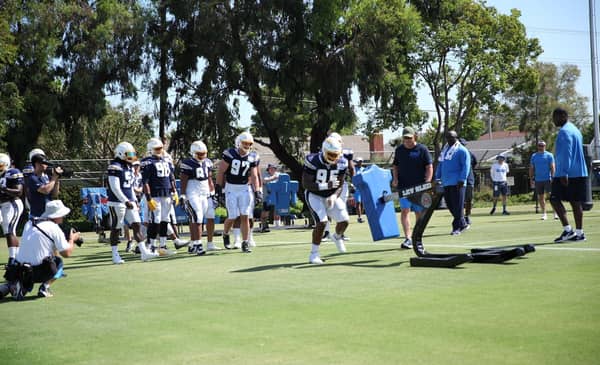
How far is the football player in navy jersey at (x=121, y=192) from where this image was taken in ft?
44.9

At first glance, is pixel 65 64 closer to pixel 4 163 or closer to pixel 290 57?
pixel 290 57

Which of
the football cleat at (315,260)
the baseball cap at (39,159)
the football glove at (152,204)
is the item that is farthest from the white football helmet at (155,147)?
the football cleat at (315,260)

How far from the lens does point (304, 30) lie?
29828 mm

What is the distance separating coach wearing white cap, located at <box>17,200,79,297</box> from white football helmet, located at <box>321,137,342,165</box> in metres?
4.43

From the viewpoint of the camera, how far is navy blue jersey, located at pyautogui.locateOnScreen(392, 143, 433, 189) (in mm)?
13508

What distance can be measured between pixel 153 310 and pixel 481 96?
41480 mm

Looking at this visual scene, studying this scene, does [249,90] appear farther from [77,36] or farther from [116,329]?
[116,329]

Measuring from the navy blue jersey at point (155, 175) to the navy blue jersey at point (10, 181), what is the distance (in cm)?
292

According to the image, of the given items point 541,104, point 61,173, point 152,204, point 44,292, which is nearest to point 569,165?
point 152,204

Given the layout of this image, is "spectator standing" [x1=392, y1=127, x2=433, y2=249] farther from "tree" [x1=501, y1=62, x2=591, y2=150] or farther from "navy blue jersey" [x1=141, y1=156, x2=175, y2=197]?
"tree" [x1=501, y1=62, x2=591, y2=150]

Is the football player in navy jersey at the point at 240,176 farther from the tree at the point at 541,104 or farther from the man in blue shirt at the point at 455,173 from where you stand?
the tree at the point at 541,104

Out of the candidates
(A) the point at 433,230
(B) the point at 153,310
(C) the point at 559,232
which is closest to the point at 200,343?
(B) the point at 153,310

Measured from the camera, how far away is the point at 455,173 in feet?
52.5

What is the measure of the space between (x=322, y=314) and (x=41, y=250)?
383cm
